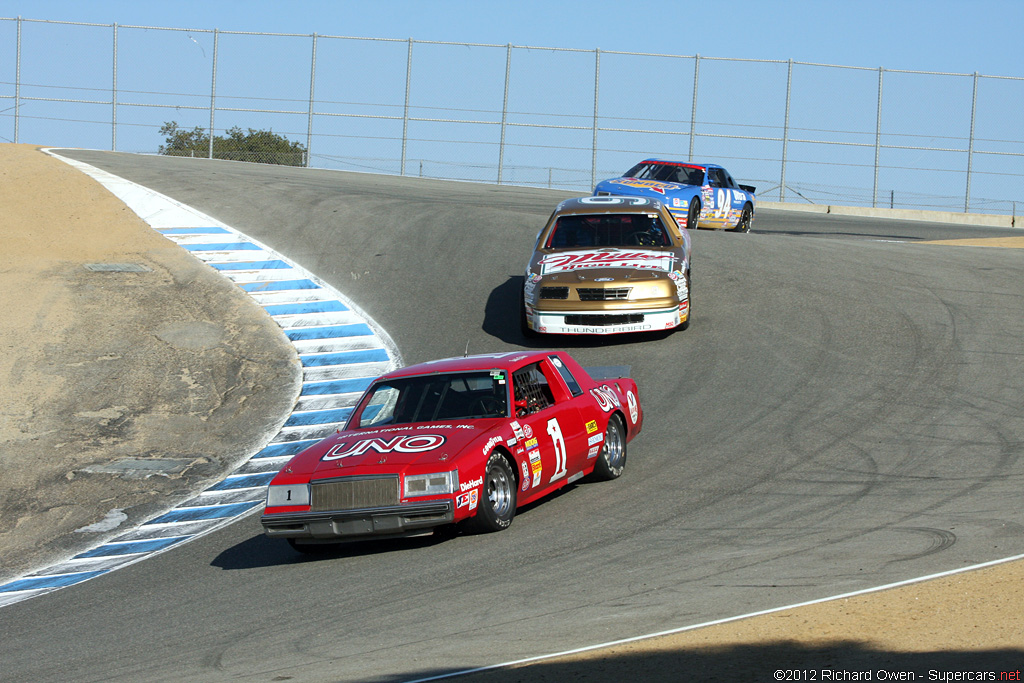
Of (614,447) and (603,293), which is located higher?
(603,293)

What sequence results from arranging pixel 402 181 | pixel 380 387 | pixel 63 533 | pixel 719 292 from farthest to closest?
pixel 402 181 → pixel 719 292 → pixel 63 533 → pixel 380 387

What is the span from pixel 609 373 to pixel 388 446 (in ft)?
12.0

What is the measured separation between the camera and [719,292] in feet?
52.5

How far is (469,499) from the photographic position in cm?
771

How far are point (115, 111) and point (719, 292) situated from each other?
74.7ft

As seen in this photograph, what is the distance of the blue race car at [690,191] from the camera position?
2072cm

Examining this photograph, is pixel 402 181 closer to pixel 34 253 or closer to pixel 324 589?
pixel 34 253

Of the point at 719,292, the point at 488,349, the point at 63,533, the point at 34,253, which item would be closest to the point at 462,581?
the point at 63,533

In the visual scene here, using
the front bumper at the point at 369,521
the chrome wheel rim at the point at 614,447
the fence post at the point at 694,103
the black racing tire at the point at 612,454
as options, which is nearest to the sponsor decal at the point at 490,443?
the front bumper at the point at 369,521

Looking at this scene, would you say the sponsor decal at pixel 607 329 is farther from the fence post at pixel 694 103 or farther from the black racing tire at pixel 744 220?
the fence post at pixel 694 103

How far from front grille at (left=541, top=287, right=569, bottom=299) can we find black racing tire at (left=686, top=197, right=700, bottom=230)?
7456 mm

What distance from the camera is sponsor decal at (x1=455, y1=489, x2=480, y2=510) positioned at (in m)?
7.63

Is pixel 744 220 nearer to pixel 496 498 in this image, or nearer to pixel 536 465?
pixel 536 465

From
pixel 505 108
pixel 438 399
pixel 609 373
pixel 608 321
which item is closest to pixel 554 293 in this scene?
pixel 608 321
